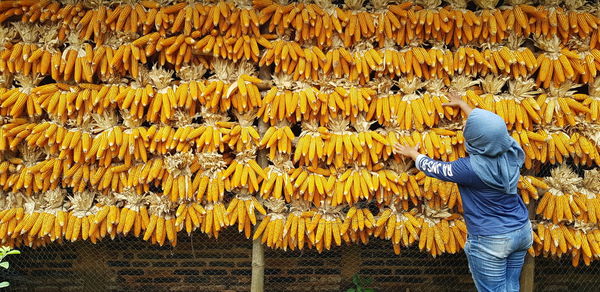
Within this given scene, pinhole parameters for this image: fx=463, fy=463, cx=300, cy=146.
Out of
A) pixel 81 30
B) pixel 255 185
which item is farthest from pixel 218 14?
pixel 255 185

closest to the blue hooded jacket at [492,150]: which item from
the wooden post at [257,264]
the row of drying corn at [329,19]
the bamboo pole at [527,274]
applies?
the row of drying corn at [329,19]

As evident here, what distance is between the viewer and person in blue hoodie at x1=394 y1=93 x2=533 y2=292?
115 inches

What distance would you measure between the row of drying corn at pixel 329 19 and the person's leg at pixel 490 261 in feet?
5.02

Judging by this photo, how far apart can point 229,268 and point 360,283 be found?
1248 millimetres

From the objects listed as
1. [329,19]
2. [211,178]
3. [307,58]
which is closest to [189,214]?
[211,178]

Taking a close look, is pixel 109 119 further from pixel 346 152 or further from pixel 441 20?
pixel 441 20

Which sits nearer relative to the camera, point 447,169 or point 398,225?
point 447,169

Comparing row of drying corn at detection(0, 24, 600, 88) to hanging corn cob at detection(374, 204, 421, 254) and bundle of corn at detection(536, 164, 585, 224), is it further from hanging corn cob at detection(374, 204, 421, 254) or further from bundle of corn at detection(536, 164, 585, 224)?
hanging corn cob at detection(374, 204, 421, 254)

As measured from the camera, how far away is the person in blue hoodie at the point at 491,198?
2.91m

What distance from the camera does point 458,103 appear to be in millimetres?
3469

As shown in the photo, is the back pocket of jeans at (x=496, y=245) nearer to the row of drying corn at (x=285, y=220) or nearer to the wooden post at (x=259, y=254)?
the row of drying corn at (x=285, y=220)

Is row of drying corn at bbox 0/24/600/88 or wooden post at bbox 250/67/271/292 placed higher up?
row of drying corn at bbox 0/24/600/88

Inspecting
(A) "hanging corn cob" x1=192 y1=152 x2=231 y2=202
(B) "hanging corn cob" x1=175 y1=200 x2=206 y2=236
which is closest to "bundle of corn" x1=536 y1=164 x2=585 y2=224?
(A) "hanging corn cob" x1=192 y1=152 x2=231 y2=202

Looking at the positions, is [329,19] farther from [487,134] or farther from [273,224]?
[273,224]
